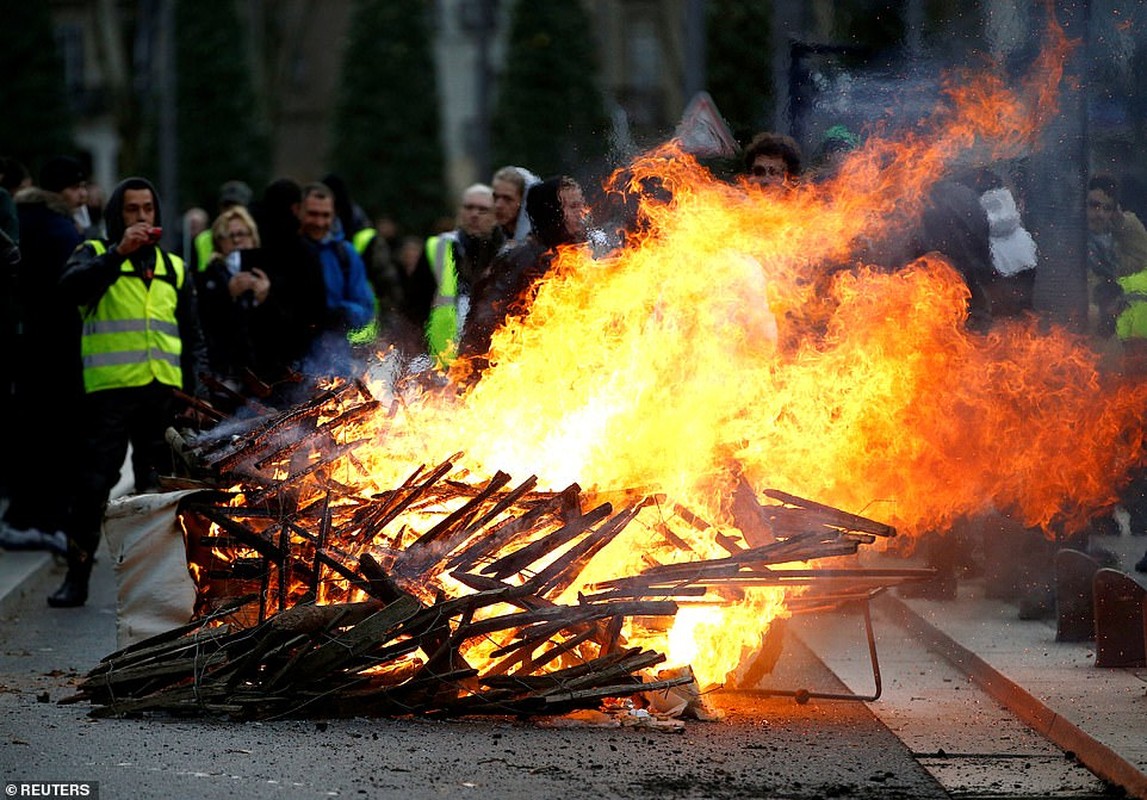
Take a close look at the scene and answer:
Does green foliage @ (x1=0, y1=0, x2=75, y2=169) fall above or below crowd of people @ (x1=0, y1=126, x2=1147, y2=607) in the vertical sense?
above

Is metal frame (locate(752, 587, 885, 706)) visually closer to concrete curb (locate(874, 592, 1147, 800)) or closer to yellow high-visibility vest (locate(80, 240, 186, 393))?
concrete curb (locate(874, 592, 1147, 800))

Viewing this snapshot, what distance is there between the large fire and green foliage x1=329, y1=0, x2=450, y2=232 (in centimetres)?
4052

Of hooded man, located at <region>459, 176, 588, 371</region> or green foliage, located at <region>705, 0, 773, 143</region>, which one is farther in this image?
green foliage, located at <region>705, 0, 773, 143</region>

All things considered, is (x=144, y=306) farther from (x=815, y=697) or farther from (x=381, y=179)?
(x=381, y=179)

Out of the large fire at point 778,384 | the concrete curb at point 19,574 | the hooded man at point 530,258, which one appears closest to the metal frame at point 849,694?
the large fire at point 778,384

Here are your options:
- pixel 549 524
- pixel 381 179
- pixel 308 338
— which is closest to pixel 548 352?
pixel 549 524

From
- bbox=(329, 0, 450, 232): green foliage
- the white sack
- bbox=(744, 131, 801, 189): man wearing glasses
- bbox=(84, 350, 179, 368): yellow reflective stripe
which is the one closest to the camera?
the white sack

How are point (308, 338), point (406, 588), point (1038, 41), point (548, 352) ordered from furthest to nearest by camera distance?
point (308, 338) < point (1038, 41) < point (548, 352) < point (406, 588)

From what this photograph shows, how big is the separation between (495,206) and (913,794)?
5014 mm

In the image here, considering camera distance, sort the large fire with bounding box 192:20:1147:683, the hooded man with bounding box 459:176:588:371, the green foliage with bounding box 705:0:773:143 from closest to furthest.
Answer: the large fire with bounding box 192:20:1147:683
the hooded man with bounding box 459:176:588:371
the green foliage with bounding box 705:0:773:143

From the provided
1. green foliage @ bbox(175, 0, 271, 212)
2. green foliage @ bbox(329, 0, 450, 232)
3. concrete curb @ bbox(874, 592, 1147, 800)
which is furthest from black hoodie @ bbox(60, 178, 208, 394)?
green foliage @ bbox(175, 0, 271, 212)

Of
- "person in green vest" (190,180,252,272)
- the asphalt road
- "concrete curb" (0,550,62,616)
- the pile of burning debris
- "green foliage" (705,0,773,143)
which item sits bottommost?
"concrete curb" (0,550,62,616)

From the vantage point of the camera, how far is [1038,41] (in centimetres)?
947

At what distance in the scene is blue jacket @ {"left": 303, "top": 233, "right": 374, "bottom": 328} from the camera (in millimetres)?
12453
